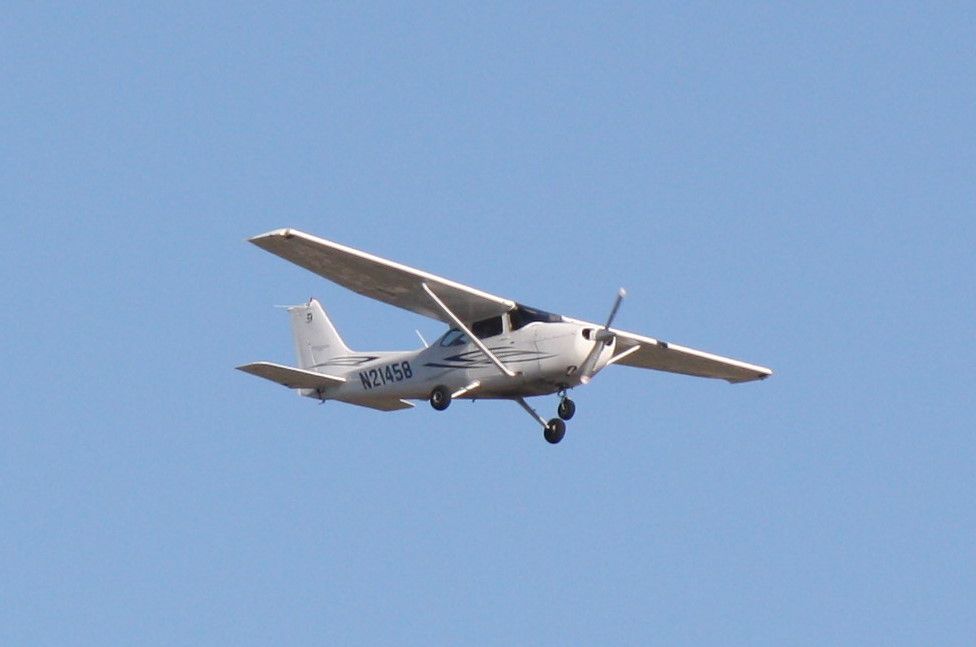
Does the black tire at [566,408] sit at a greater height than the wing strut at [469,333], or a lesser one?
lesser

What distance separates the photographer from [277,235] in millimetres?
25391

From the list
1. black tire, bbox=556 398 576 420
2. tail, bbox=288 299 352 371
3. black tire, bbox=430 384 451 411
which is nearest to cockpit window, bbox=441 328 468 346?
black tire, bbox=430 384 451 411

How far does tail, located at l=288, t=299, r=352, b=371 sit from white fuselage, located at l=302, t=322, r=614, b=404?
1.77 m

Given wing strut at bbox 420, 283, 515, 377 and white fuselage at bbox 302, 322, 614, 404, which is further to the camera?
wing strut at bbox 420, 283, 515, 377

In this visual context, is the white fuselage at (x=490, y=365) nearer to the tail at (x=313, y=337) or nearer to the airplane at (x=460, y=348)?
the airplane at (x=460, y=348)

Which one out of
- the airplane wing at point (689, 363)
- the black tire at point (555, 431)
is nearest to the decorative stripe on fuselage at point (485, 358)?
the black tire at point (555, 431)

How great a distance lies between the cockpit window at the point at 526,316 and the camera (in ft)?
88.0

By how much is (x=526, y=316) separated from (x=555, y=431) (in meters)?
1.64

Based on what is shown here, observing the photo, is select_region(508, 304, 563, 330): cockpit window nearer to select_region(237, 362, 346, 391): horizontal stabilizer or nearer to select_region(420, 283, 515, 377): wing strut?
select_region(420, 283, 515, 377): wing strut

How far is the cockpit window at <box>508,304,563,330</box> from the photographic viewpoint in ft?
88.0

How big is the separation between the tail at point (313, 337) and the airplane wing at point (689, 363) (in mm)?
4645

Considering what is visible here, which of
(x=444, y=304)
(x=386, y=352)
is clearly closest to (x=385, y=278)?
(x=444, y=304)

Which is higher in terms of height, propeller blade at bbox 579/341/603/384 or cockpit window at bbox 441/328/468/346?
cockpit window at bbox 441/328/468/346

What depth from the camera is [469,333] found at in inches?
1066
